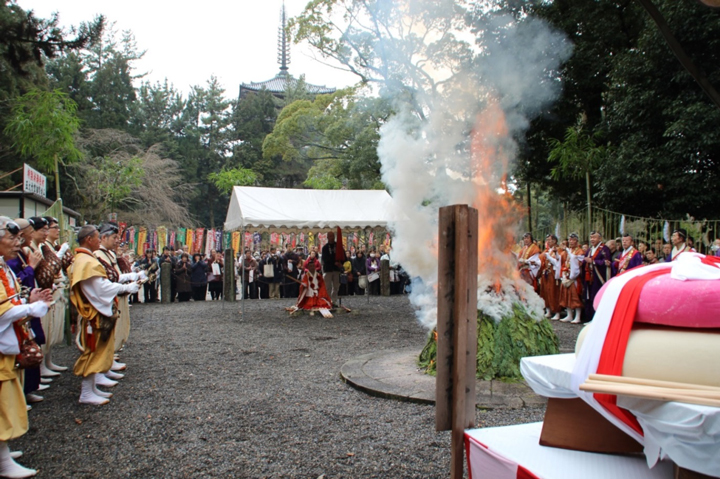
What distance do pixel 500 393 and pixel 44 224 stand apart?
5.44 metres

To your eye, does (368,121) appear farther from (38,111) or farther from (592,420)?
(592,420)

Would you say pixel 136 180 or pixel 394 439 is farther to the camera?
pixel 136 180

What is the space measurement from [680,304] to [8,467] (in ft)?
14.0

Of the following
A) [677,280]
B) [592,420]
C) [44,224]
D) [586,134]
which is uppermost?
[586,134]

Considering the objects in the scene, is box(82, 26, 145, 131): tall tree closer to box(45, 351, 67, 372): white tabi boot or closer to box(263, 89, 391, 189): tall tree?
box(263, 89, 391, 189): tall tree

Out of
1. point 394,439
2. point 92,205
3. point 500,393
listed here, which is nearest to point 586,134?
point 500,393

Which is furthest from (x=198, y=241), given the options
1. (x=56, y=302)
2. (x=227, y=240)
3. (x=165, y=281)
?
(x=56, y=302)

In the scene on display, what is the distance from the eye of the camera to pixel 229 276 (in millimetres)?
16500

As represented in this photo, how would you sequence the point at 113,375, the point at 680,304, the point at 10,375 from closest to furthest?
the point at 680,304, the point at 10,375, the point at 113,375

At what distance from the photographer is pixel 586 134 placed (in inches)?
606

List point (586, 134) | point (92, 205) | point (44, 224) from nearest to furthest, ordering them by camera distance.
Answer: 1. point (44, 224)
2. point (586, 134)
3. point (92, 205)

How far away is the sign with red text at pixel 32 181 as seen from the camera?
33.5ft

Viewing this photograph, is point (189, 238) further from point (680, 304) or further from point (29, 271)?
point (680, 304)

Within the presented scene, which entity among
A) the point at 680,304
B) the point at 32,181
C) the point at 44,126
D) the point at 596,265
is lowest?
the point at 596,265
